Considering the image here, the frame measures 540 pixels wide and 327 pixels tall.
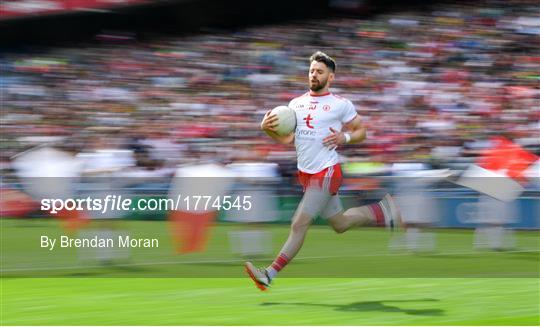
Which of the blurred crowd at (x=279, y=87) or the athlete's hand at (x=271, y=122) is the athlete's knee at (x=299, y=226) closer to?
the athlete's hand at (x=271, y=122)

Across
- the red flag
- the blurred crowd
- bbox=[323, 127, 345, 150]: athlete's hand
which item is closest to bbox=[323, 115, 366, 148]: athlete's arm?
bbox=[323, 127, 345, 150]: athlete's hand

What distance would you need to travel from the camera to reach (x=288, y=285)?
27.8ft

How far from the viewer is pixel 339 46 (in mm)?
19719

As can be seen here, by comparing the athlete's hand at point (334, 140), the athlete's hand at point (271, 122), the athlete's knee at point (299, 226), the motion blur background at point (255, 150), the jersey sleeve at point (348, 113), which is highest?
the jersey sleeve at point (348, 113)

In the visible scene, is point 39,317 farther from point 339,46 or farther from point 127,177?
point 339,46

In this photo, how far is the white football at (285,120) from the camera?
7.83 metres

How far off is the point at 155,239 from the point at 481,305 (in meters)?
4.22

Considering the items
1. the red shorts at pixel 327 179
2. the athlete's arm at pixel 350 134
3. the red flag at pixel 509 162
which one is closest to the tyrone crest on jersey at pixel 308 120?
the athlete's arm at pixel 350 134

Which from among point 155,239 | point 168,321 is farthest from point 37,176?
point 168,321

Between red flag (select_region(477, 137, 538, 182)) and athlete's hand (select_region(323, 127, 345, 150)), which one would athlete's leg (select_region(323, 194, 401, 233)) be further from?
red flag (select_region(477, 137, 538, 182))

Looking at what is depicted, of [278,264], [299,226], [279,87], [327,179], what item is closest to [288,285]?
[278,264]

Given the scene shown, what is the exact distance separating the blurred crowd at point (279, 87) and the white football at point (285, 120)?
23.3ft

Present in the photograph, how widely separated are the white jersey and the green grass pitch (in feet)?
3.50

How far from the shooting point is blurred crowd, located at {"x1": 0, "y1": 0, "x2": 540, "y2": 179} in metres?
16.0
